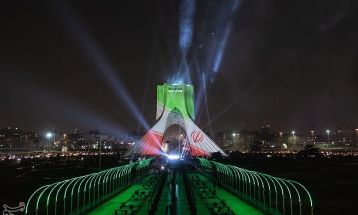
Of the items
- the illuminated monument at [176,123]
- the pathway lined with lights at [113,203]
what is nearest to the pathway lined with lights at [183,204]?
the pathway lined with lights at [113,203]

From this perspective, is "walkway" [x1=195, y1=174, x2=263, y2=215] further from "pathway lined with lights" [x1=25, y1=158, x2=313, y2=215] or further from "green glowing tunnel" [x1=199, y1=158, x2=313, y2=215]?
"green glowing tunnel" [x1=199, y1=158, x2=313, y2=215]

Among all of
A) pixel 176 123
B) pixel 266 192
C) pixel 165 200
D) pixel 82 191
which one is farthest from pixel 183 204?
pixel 176 123

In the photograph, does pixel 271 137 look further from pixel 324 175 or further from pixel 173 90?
pixel 324 175

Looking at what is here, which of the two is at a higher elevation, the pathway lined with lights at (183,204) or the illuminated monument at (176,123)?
the illuminated monument at (176,123)

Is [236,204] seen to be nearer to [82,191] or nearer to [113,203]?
[113,203]

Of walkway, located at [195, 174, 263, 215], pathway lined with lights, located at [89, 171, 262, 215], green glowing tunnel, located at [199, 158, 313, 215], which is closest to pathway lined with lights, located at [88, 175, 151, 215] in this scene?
pathway lined with lights, located at [89, 171, 262, 215]

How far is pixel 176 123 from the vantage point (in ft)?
276

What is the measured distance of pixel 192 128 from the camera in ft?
238

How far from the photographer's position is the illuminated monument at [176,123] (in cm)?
6912

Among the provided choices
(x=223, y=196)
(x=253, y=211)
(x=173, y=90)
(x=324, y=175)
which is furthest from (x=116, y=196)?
(x=173, y=90)

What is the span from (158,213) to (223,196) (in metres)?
5.89

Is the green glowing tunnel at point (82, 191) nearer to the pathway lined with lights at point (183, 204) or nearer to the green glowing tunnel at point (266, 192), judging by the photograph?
the pathway lined with lights at point (183, 204)

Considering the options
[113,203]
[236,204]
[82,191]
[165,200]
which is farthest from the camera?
[82,191]

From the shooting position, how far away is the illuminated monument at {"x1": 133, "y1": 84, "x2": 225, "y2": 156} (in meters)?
69.1
